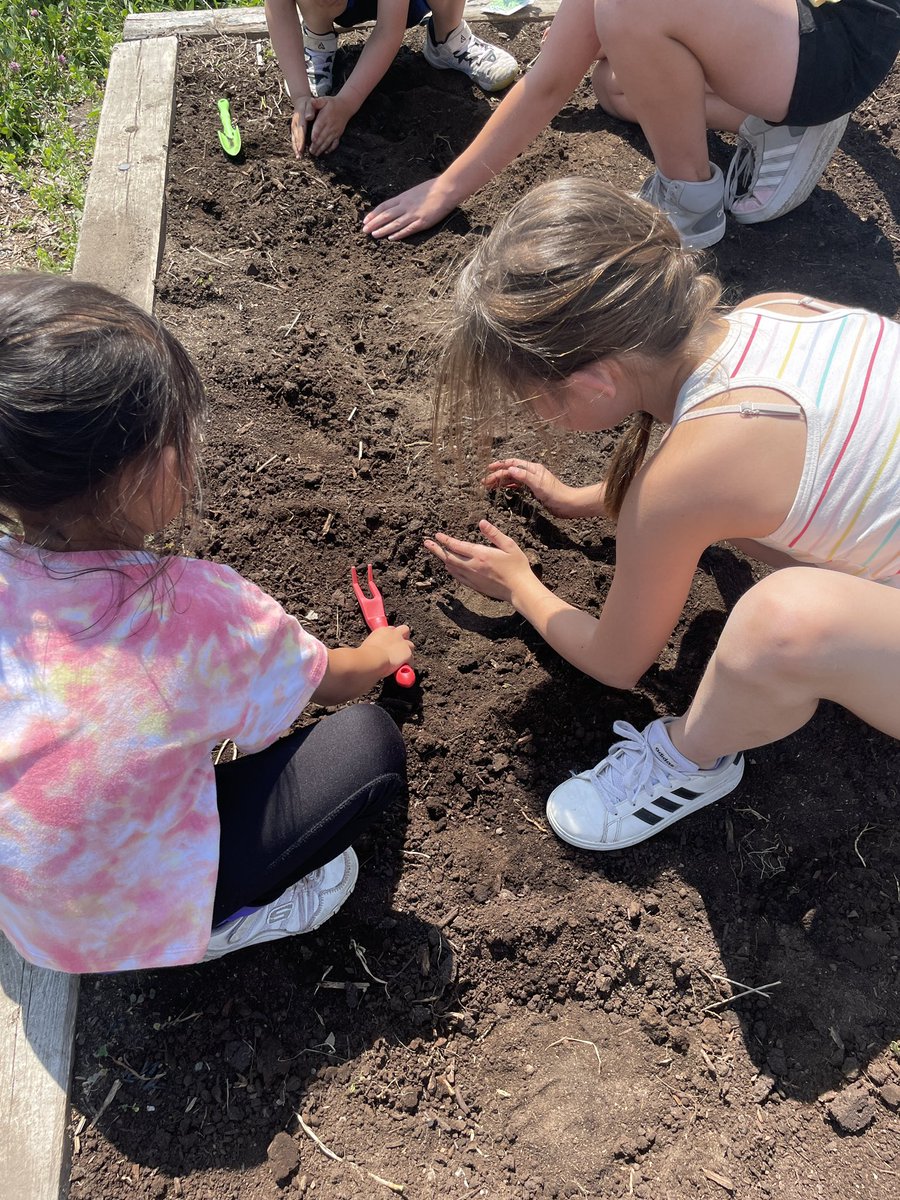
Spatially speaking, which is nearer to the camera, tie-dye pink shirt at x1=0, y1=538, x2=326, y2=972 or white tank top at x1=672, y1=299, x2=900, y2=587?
tie-dye pink shirt at x1=0, y1=538, x2=326, y2=972

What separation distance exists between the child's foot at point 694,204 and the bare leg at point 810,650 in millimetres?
1524

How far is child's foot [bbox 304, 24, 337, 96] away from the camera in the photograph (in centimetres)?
299

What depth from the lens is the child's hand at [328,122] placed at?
2.78 metres

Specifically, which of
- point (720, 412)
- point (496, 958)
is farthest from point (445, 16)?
point (496, 958)

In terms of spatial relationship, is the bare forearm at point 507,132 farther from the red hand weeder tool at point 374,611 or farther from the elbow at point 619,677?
the elbow at point 619,677

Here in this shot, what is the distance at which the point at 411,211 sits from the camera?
262 cm

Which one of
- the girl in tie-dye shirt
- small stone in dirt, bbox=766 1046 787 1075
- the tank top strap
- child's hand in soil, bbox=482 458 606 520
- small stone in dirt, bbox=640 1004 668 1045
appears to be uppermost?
the tank top strap

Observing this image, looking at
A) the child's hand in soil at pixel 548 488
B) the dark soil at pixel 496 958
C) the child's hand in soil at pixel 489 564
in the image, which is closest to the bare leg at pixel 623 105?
the dark soil at pixel 496 958

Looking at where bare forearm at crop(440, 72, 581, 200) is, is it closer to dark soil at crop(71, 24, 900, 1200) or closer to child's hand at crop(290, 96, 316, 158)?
child's hand at crop(290, 96, 316, 158)

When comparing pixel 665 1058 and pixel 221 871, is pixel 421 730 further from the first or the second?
pixel 665 1058

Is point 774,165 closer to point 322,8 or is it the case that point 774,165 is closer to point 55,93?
point 322,8

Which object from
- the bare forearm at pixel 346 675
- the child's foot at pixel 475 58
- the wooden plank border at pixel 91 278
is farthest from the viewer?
the child's foot at pixel 475 58

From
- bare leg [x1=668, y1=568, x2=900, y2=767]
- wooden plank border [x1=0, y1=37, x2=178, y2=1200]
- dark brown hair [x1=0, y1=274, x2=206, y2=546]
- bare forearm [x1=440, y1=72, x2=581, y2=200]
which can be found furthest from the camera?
bare forearm [x1=440, y1=72, x2=581, y2=200]

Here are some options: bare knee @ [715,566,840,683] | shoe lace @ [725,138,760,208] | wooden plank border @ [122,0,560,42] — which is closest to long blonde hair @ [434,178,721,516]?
bare knee @ [715,566,840,683]
